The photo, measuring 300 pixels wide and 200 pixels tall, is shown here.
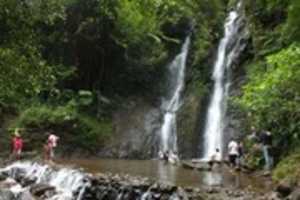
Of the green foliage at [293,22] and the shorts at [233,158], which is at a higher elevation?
the green foliage at [293,22]

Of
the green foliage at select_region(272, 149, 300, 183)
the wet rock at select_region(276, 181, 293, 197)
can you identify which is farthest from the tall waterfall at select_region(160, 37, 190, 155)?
the wet rock at select_region(276, 181, 293, 197)

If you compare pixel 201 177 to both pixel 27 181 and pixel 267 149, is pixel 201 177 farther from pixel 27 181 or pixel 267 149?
pixel 27 181

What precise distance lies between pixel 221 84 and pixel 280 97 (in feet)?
33.3

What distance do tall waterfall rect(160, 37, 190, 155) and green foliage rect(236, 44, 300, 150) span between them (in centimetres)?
902

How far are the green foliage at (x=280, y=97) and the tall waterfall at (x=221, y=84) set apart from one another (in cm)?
617

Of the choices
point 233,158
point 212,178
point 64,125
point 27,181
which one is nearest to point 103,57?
point 64,125

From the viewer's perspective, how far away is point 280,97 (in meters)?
19.0

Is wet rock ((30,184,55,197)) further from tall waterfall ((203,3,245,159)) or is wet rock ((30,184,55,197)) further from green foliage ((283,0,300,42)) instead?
tall waterfall ((203,3,245,159))

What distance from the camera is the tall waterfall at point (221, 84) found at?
26.9 m

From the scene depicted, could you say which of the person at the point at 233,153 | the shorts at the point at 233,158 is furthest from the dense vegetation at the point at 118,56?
the shorts at the point at 233,158

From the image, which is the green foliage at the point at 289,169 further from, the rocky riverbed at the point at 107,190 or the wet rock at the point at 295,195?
the wet rock at the point at 295,195

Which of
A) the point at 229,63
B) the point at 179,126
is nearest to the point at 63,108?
the point at 179,126

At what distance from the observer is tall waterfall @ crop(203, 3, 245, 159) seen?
2691cm

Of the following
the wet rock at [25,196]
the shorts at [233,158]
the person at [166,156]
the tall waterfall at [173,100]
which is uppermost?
the tall waterfall at [173,100]
